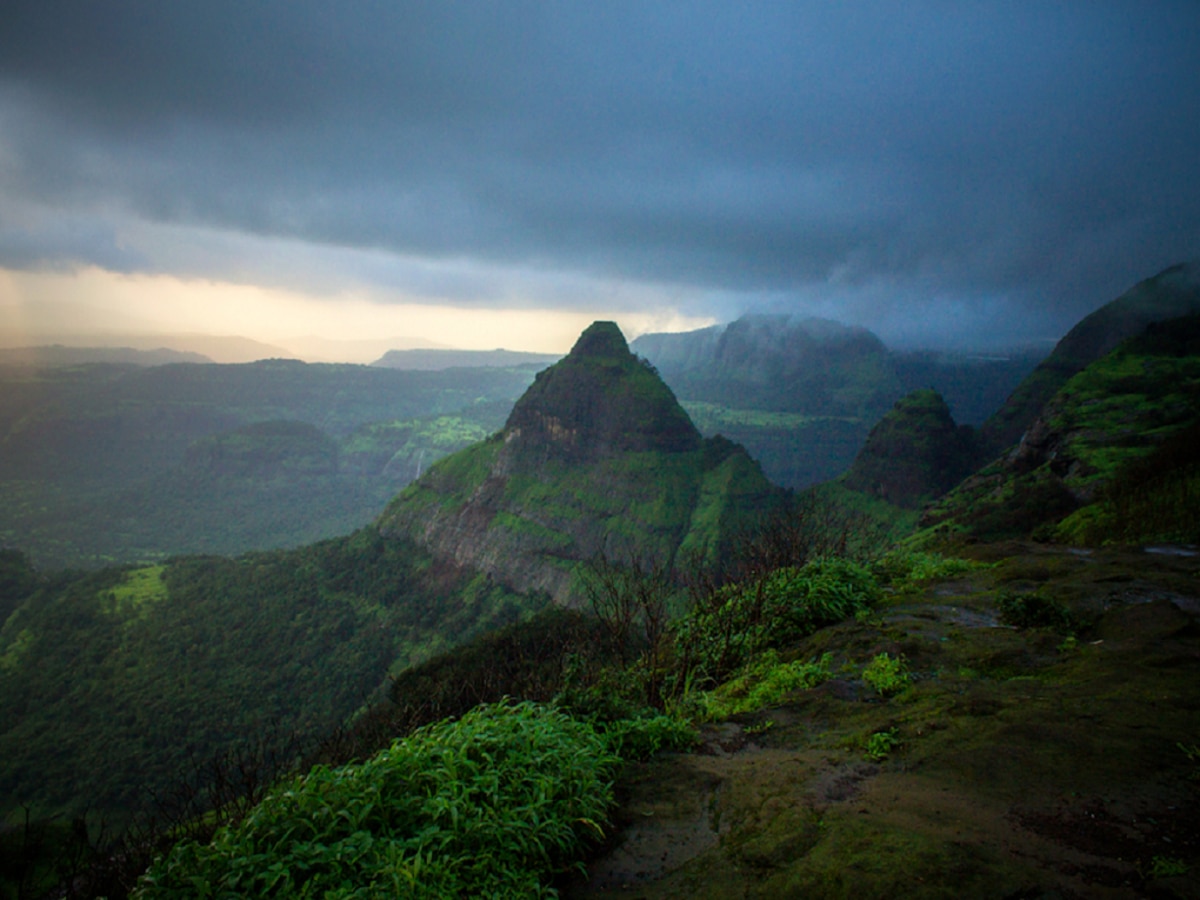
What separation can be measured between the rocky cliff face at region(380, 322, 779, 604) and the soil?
64.8m

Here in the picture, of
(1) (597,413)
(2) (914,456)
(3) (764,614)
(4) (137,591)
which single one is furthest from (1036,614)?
(4) (137,591)

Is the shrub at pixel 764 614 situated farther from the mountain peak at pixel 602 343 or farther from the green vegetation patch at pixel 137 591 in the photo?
the green vegetation patch at pixel 137 591

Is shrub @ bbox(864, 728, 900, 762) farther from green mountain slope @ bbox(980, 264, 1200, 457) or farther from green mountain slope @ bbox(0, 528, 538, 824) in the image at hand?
green mountain slope @ bbox(980, 264, 1200, 457)

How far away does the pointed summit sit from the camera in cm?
9212

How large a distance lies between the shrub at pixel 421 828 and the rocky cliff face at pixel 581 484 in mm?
67665

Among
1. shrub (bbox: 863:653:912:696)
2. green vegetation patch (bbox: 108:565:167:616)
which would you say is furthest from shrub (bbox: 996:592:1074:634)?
green vegetation patch (bbox: 108:565:167:616)

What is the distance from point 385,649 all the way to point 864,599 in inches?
2824

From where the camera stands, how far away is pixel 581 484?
90.5 m

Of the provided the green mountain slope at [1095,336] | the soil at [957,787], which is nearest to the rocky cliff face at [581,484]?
the green mountain slope at [1095,336]

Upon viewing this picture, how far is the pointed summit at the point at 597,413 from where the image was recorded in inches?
3627

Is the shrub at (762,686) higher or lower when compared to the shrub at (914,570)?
higher

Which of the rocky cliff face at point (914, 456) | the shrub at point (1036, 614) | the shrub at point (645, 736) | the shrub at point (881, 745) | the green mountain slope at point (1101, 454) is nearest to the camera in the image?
the shrub at point (881, 745)

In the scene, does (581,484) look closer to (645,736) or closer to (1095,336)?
(645,736)

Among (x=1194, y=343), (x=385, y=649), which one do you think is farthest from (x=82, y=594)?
(x=1194, y=343)
